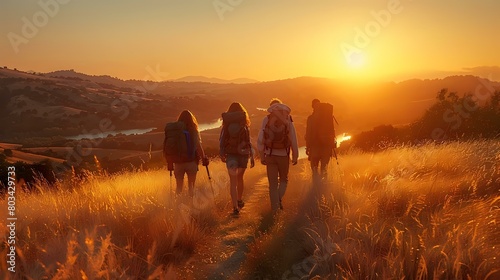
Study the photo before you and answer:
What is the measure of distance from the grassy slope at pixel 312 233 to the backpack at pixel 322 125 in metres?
1.96

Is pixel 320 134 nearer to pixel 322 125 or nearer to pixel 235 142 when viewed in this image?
pixel 322 125

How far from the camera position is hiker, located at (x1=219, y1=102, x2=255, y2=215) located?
765 cm

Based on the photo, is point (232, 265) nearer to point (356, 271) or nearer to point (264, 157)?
point (356, 271)

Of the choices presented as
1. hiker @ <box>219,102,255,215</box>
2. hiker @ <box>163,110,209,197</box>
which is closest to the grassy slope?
hiker @ <box>219,102,255,215</box>

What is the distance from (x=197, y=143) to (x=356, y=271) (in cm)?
494

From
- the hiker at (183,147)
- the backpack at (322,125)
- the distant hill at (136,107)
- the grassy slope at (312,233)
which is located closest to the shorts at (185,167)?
the hiker at (183,147)

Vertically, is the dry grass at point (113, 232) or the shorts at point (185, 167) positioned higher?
the shorts at point (185, 167)

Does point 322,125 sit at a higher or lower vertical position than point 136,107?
lower

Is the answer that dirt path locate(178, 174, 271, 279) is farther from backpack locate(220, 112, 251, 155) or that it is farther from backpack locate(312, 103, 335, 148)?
backpack locate(312, 103, 335, 148)

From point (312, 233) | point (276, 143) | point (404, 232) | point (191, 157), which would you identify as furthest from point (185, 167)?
point (404, 232)

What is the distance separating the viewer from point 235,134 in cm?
765

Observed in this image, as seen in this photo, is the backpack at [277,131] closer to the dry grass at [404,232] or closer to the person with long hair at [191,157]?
the dry grass at [404,232]

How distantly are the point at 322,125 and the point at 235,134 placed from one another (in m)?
2.87

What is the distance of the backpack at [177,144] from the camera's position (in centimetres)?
777
